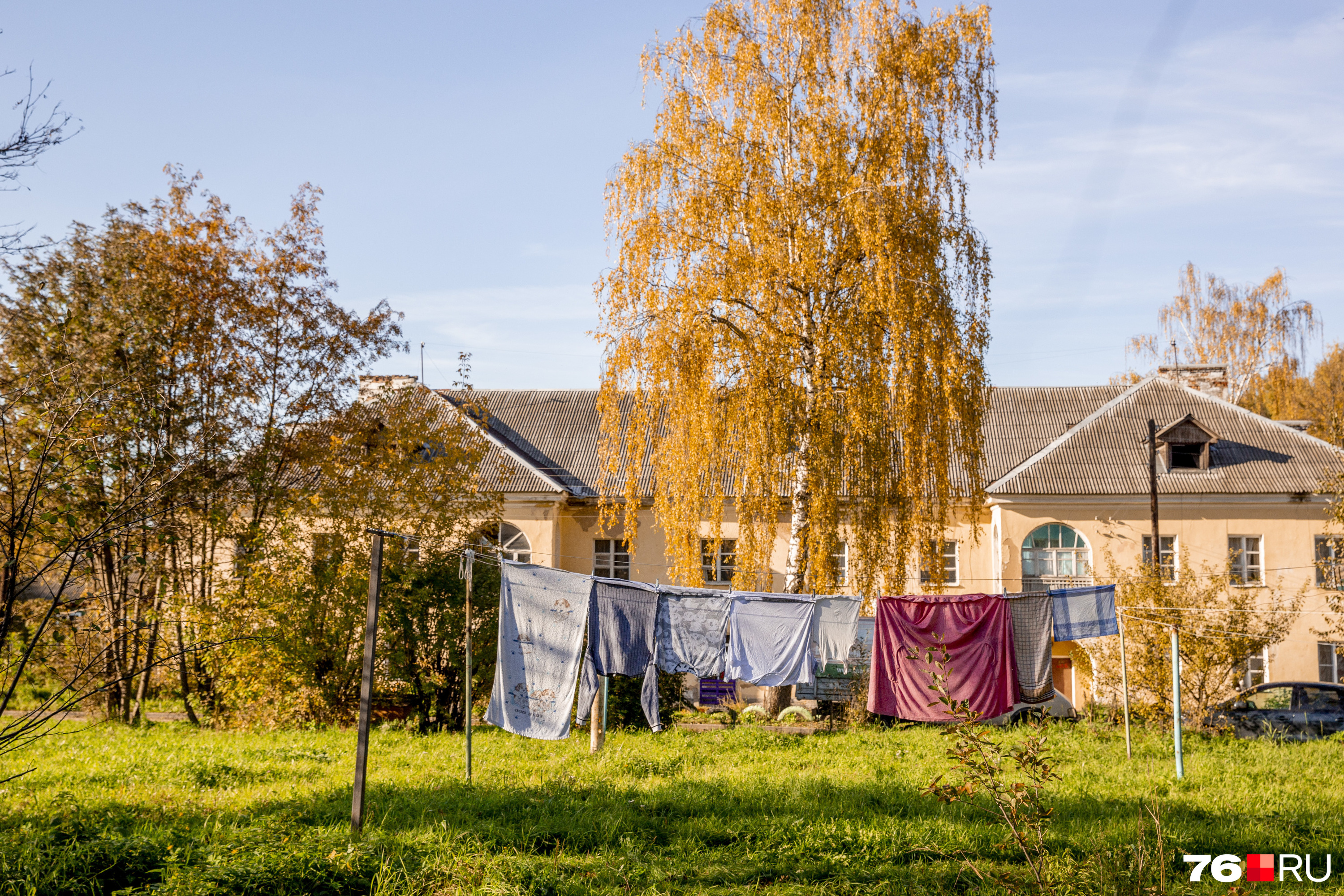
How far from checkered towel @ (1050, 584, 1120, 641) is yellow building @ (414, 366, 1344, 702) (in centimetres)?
1049

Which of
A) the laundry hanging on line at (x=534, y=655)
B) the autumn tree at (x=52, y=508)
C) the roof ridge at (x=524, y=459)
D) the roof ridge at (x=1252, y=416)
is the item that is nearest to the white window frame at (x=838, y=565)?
the laundry hanging on line at (x=534, y=655)

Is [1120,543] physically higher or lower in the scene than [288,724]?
higher

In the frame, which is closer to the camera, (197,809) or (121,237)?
(197,809)

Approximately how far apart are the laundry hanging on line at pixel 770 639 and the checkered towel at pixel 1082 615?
393 cm

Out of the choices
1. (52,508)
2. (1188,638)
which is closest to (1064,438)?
(1188,638)

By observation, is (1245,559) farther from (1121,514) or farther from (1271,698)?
(1271,698)

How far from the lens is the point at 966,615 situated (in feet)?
47.3

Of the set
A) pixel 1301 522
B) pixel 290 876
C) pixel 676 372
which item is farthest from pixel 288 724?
pixel 1301 522

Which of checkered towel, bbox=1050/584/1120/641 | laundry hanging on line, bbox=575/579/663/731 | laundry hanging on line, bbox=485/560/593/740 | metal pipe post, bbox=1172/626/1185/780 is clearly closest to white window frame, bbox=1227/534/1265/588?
checkered towel, bbox=1050/584/1120/641

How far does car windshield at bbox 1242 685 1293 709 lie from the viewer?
1767 centimetres

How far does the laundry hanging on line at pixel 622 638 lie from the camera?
12992 mm

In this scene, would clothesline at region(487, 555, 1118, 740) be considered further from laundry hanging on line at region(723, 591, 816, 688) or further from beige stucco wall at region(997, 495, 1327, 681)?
beige stucco wall at region(997, 495, 1327, 681)

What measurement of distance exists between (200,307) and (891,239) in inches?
517

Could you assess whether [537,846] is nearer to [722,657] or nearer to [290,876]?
[290,876]
